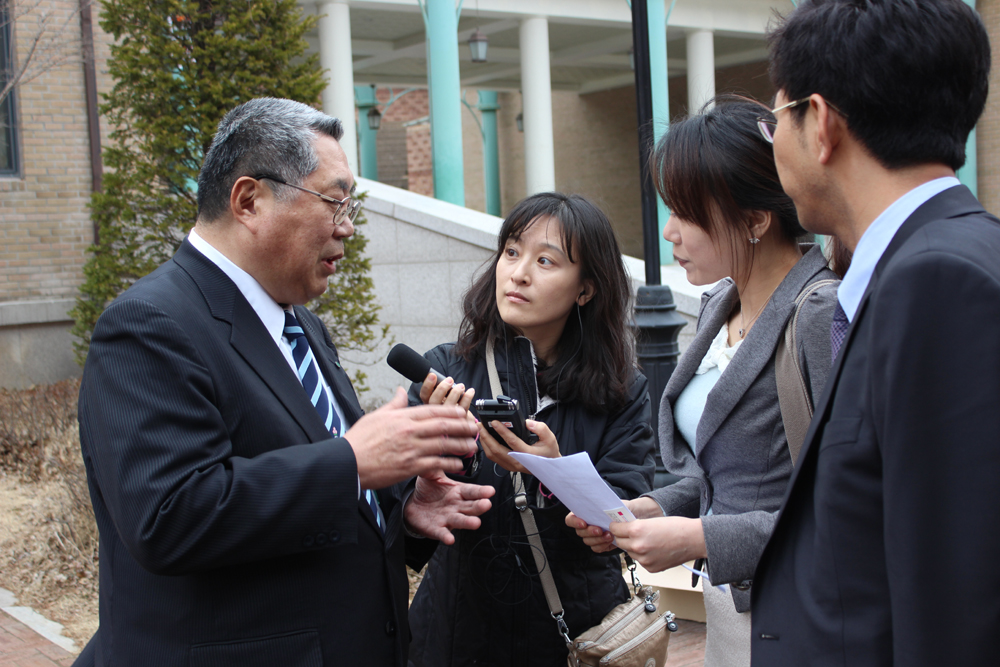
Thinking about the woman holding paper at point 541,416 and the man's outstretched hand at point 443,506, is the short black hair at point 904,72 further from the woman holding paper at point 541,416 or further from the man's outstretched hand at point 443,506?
the man's outstretched hand at point 443,506

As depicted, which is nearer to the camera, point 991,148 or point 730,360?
point 730,360

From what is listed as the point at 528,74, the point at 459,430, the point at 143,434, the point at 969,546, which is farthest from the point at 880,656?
the point at 528,74

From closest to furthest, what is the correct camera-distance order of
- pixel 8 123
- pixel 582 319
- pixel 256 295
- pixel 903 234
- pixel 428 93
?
pixel 903 234
pixel 256 295
pixel 582 319
pixel 8 123
pixel 428 93

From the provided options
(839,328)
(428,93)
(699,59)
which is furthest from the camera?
(699,59)

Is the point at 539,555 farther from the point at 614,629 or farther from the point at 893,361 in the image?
the point at 893,361

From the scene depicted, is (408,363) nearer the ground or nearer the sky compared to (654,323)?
nearer the sky

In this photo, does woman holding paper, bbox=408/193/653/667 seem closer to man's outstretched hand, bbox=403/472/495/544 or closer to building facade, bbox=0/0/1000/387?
man's outstretched hand, bbox=403/472/495/544

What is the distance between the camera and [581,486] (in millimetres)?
2062

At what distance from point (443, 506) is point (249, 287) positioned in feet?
2.70

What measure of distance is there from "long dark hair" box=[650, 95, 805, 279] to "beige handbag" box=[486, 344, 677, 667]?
3.19 ft

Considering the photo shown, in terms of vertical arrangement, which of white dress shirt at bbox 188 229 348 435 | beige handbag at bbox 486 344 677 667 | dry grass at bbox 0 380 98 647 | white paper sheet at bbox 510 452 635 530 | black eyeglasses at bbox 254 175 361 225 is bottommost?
dry grass at bbox 0 380 98 647

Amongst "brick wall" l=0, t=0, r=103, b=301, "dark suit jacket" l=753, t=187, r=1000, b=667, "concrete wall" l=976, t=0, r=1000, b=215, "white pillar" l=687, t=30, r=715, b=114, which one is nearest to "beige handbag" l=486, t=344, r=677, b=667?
"dark suit jacket" l=753, t=187, r=1000, b=667

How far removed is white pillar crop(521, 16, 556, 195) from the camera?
1324 centimetres

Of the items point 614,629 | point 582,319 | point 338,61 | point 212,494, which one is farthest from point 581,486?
point 338,61
